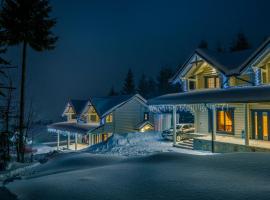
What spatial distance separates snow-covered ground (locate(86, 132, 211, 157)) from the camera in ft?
64.4

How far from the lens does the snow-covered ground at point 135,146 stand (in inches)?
773

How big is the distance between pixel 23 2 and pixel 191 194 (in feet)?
65.4

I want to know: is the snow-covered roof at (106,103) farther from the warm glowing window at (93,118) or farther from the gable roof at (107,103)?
the warm glowing window at (93,118)

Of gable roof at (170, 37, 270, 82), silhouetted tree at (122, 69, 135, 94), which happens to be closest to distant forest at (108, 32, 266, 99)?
silhouetted tree at (122, 69, 135, 94)

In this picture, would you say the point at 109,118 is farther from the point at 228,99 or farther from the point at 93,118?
the point at 228,99

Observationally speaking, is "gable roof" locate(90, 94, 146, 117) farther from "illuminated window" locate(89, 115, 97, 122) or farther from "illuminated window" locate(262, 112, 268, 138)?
"illuminated window" locate(262, 112, 268, 138)

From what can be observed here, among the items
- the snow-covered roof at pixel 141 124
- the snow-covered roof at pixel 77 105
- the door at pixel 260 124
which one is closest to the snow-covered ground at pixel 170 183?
the door at pixel 260 124

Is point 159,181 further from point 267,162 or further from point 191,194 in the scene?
point 267,162

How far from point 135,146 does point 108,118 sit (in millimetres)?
13022

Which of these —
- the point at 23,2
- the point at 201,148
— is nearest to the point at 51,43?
the point at 23,2

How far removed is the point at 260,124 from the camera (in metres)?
19.6

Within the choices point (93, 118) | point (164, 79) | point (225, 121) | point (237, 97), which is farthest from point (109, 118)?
point (164, 79)

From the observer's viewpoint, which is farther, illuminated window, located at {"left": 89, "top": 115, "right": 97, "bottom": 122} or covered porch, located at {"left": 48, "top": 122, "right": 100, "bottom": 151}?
illuminated window, located at {"left": 89, "top": 115, "right": 97, "bottom": 122}

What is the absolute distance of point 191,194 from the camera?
17.2ft
